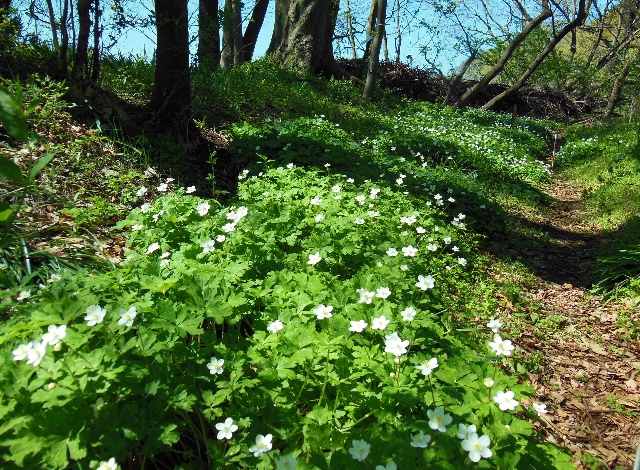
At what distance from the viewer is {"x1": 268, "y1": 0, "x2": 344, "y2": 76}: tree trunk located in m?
13.2

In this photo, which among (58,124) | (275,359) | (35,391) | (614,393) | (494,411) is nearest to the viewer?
(35,391)

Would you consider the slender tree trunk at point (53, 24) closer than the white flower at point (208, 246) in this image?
No

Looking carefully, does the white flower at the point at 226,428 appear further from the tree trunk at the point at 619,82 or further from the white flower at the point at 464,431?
the tree trunk at the point at 619,82

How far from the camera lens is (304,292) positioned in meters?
2.68

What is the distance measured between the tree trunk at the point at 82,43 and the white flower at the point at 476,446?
6.14m

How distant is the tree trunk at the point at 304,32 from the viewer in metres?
13.2

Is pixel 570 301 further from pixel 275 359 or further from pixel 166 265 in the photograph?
pixel 166 265

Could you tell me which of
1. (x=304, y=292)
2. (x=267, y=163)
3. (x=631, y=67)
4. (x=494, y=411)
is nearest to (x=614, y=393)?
(x=494, y=411)

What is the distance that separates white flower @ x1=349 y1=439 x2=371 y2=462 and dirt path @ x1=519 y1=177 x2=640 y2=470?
1655 mm

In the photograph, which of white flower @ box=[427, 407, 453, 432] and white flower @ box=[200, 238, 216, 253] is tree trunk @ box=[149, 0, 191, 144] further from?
white flower @ box=[427, 407, 453, 432]

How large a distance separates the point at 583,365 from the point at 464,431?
241 cm

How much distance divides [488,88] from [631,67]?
5.59 meters

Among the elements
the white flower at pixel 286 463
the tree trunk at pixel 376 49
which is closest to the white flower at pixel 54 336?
the white flower at pixel 286 463

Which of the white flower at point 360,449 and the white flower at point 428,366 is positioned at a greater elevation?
the white flower at point 428,366
